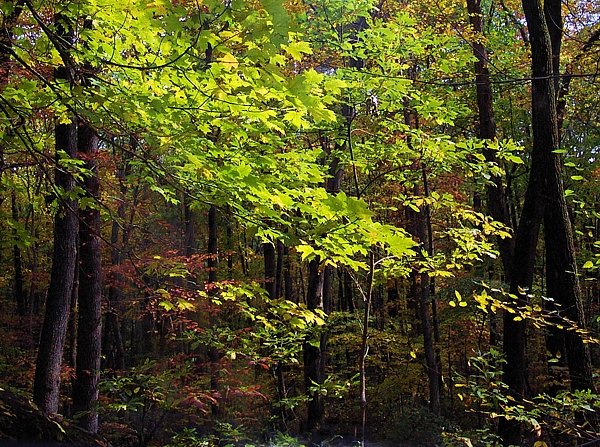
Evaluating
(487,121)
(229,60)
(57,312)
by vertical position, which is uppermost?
(487,121)

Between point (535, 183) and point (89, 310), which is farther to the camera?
point (89, 310)

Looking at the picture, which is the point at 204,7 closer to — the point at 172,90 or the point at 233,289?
the point at 172,90

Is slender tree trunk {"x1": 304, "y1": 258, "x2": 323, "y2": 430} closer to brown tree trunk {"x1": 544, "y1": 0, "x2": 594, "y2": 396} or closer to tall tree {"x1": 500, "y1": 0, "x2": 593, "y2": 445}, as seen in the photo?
tall tree {"x1": 500, "y1": 0, "x2": 593, "y2": 445}

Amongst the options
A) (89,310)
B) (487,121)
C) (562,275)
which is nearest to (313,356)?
(89,310)

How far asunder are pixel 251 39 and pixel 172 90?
1501 mm

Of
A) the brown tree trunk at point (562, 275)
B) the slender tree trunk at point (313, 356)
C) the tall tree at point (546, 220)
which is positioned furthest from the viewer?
the slender tree trunk at point (313, 356)

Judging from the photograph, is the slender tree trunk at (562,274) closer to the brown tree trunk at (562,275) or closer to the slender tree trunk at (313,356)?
the brown tree trunk at (562,275)

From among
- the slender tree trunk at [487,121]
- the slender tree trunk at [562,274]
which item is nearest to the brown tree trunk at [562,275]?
the slender tree trunk at [562,274]

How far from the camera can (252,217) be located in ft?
11.1

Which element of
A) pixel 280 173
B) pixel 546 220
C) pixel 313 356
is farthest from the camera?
pixel 313 356

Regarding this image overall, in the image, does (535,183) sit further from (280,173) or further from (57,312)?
(57,312)

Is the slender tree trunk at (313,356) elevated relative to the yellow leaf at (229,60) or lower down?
lower down

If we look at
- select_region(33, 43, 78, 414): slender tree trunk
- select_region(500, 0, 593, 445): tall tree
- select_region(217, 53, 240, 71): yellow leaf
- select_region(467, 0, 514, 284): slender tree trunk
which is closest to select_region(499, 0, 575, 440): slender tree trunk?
select_region(500, 0, 593, 445): tall tree

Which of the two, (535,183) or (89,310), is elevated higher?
(535,183)
